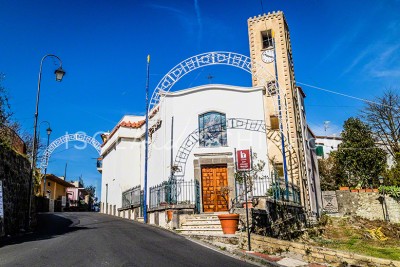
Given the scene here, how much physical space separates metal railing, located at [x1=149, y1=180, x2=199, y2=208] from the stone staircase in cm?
142

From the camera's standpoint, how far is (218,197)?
17688mm

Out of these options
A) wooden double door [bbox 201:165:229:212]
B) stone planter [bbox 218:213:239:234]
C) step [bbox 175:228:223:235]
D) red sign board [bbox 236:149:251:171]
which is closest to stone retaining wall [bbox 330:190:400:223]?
wooden double door [bbox 201:165:229:212]

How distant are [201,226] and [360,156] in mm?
23983

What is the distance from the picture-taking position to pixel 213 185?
18.1 meters

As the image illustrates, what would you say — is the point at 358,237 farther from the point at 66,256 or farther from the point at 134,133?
the point at 134,133

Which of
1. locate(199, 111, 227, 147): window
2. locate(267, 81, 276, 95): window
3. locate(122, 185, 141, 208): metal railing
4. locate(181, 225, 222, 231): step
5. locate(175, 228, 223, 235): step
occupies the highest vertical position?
locate(267, 81, 276, 95): window

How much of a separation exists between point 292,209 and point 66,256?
444 inches

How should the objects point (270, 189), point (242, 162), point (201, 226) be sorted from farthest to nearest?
point (270, 189)
point (201, 226)
point (242, 162)

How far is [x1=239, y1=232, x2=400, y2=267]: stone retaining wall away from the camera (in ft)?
23.1

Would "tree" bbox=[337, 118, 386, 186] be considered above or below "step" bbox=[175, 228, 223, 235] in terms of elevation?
above

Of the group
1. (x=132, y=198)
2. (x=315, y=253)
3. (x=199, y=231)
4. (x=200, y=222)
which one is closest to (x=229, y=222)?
(x=199, y=231)

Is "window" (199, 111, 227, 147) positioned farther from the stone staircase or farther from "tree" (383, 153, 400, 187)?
"tree" (383, 153, 400, 187)

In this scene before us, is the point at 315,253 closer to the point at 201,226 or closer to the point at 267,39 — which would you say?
the point at 201,226

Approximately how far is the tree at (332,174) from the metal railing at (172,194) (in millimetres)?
19959
